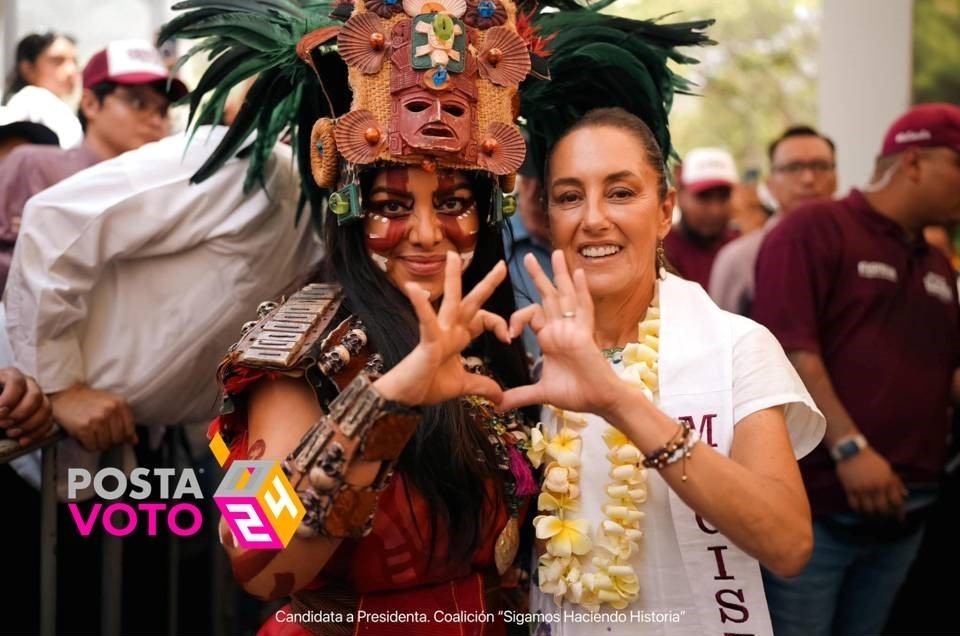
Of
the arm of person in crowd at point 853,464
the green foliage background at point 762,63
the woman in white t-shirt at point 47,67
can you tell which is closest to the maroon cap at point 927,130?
the arm of person in crowd at point 853,464

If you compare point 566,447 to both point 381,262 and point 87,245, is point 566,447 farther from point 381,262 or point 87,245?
point 87,245

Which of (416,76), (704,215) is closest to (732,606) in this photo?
(416,76)

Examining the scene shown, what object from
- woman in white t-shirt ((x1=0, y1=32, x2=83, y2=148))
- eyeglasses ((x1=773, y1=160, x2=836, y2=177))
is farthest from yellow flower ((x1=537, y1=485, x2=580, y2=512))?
eyeglasses ((x1=773, y1=160, x2=836, y2=177))

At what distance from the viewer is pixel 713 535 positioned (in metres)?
2.34

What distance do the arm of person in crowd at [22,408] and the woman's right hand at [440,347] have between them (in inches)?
52.3

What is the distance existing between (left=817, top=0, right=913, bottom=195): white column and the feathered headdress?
10.5 ft

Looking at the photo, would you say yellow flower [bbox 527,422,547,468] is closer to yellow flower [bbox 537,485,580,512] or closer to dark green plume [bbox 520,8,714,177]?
yellow flower [bbox 537,485,580,512]

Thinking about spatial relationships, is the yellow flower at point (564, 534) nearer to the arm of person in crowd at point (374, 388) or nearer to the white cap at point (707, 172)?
the arm of person in crowd at point (374, 388)

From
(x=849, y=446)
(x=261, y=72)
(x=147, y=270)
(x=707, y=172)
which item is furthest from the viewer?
(x=707, y=172)

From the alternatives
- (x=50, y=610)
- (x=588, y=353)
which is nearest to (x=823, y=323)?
(x=588, y=353)

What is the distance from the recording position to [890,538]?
3.71 metres

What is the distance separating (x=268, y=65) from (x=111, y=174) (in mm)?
597

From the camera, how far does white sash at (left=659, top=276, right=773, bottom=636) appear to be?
2.32m

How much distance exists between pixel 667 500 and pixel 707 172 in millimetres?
4627
